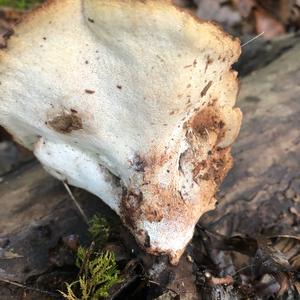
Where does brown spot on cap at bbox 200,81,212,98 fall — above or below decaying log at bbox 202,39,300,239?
above

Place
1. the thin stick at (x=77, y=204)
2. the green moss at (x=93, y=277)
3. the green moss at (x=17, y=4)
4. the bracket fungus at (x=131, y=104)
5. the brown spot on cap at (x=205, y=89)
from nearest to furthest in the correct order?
the bracket fungus at (x=131, y=104), the brown spot on cap at (x=205, y=89), the green moss at (x=93, y=277), the thin stick at (x=77, y=204), the green moss at (x=17, y=4)

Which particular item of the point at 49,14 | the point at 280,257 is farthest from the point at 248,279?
the point at 49,14

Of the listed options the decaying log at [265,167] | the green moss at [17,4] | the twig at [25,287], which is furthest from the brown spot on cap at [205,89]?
the green moss at [17,4]

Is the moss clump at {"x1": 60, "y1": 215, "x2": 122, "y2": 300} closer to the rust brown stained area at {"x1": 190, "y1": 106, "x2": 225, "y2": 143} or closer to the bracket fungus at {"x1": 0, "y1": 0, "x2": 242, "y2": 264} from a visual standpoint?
the bracket fungus at {"x1": 0, "y1": 0, "x2": 242, "y2": 264}

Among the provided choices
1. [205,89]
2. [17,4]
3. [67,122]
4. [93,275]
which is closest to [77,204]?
[93,275]

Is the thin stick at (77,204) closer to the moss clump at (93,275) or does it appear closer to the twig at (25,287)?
the moss clump at (93,275)

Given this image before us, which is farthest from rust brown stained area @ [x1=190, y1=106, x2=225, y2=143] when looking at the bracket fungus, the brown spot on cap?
the brown spot on cap

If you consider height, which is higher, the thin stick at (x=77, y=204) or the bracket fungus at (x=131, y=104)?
the bracket fungus at (x=131, y=104)

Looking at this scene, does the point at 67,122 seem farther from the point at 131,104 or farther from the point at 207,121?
the point at 207,121

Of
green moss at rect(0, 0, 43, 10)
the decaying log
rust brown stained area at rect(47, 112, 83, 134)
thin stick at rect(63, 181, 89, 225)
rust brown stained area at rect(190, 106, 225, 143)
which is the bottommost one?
green moss at rect(0, 0, 43, 10)
